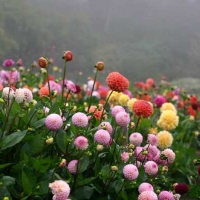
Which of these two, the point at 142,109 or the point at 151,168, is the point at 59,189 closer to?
the point at 151,168

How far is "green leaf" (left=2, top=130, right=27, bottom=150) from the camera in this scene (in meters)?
1.86

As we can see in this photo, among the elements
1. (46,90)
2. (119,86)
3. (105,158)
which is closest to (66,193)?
(105,158)

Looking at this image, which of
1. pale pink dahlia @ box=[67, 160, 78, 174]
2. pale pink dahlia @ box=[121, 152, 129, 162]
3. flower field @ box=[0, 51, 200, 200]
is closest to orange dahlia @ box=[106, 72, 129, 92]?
flower field @ box=[0, 51, 200, 200]

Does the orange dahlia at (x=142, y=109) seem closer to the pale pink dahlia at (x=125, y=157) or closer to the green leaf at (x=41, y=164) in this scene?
the pale pink dahlia at (x=125, y=157)

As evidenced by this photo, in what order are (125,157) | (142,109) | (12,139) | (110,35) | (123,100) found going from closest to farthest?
(12,139), (125,157), (142,109), (123,100), (110,35)

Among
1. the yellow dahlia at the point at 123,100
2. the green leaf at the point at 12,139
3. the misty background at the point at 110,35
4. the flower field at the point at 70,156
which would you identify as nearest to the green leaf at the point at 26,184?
the flower field at the point at 70,156

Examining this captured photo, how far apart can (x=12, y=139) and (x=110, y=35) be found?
574 inches

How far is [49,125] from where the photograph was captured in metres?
1.81

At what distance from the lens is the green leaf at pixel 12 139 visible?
1.86 m

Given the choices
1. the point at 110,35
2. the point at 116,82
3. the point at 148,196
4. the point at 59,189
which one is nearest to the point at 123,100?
the point at 116,82

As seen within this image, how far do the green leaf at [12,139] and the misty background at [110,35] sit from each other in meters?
9.88

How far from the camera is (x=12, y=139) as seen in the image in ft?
6.14

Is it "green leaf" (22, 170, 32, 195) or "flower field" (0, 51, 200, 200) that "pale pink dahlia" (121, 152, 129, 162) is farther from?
"green leaf" (22, 170, 32, 195)

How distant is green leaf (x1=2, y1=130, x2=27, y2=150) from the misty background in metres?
9.88
